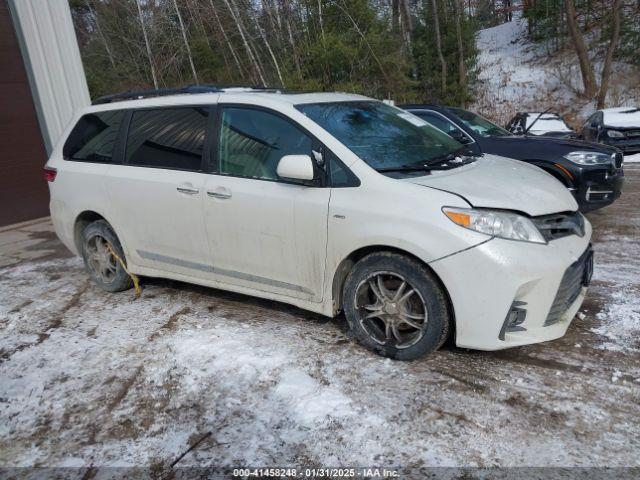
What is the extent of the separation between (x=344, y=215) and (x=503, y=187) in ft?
3.43

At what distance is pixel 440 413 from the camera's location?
278 centimetres

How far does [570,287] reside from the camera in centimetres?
311

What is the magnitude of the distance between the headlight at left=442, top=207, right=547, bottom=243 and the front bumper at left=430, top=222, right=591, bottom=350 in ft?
0.17

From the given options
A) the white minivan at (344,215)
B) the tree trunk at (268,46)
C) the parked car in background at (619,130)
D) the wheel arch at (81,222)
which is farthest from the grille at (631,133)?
the wheel arch at (81,222)

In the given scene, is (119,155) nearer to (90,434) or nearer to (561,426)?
(90,434)

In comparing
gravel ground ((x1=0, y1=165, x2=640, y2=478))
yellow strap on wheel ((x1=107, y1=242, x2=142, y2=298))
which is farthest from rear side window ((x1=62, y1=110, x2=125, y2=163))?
gravel ground ((x1=0, y1=165, x2=640, y2=478))

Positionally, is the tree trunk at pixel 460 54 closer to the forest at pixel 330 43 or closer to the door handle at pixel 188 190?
the forest at pixel 330 43

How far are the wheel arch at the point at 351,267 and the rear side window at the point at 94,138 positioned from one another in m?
2.51

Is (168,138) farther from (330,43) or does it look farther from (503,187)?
(330,43)

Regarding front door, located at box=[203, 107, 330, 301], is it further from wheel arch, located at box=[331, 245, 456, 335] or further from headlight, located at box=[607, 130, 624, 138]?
headlight, located at box=[607, 130, 624, 138]

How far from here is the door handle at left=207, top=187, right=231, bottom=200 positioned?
12.2 ft

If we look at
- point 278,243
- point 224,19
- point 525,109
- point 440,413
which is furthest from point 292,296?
point 525,109

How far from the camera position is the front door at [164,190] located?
13.1 ft

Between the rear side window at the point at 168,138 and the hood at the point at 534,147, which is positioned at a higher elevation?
the rear side window at the point at 168,138
